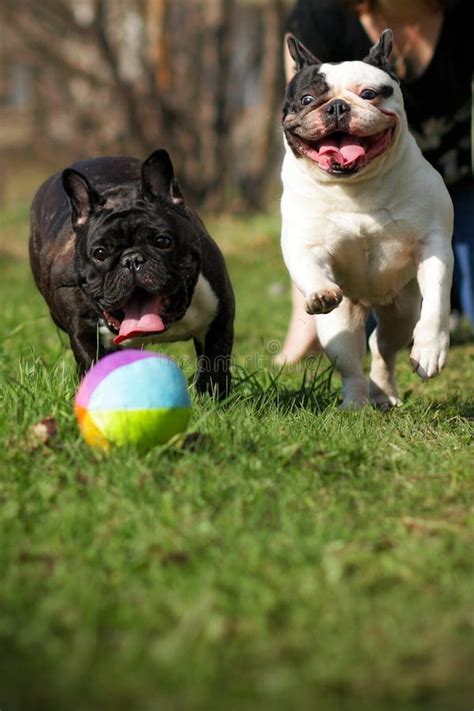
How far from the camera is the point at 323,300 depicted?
3758mm

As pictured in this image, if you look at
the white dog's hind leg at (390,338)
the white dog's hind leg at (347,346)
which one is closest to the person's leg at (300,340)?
the white dog's hind leg at (390,338)

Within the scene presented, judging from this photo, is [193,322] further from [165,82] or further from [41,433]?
[165,82]

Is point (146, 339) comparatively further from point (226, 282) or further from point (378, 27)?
point (378, 27)

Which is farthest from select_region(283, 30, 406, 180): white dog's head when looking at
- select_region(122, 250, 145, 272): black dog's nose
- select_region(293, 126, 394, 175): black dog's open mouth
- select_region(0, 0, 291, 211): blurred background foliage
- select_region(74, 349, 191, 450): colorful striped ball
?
select_region(0, 0, 291, 211): blurred background foliage

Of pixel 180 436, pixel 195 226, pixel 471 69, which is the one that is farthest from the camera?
pixel 471 69

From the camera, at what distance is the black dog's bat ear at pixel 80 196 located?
397 cm

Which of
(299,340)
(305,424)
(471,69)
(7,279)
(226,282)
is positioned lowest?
(7,279)

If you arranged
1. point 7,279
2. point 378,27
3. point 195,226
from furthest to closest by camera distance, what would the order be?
1. point 7,279
2. point 378,27
3. point 195,226

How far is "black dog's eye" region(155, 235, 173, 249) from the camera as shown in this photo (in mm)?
3875

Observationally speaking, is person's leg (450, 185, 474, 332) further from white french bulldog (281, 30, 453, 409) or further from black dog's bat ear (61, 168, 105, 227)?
black dog's bat ear (61, 168, 105, 227)

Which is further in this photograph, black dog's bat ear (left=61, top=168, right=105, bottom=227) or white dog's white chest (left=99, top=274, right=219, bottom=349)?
white dog's white chest (left=99, top=274, right=219, bottom=349)

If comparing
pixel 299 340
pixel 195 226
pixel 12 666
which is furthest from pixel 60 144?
pixel 12 666

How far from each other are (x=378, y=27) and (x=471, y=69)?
0.61 meters

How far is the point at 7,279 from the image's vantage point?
33.7 feet
